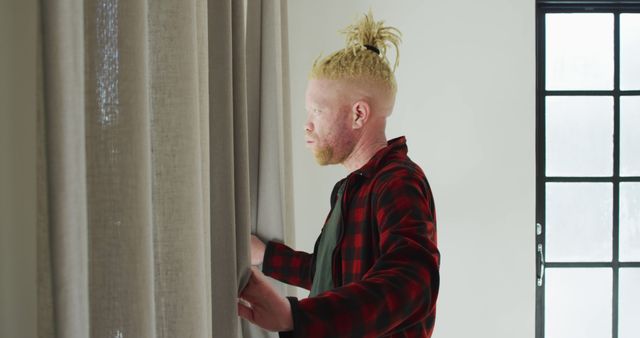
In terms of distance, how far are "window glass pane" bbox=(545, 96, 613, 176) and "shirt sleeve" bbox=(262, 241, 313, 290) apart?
1.64m

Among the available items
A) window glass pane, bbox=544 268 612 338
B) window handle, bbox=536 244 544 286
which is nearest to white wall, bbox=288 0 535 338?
window handle, bbox=536 244 544 286

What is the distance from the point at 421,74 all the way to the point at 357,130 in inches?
51.8

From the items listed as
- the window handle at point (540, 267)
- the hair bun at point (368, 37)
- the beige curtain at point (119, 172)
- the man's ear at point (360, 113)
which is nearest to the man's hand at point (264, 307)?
the beige curtain at point (119, 172)

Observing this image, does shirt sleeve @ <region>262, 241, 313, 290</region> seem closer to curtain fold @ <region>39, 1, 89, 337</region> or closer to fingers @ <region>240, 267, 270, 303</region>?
fingers @ <region>240, 267, 270, 303</region>

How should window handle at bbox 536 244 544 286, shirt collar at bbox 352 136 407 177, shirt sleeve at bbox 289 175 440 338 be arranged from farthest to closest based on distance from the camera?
window handle at bbox 536 244 544 286
shirt collar at bbox 352 136 407 177
shirt sleeve at bbox 289 175 440 338

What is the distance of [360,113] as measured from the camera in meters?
1.23

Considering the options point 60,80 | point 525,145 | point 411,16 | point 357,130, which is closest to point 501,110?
point 525,145

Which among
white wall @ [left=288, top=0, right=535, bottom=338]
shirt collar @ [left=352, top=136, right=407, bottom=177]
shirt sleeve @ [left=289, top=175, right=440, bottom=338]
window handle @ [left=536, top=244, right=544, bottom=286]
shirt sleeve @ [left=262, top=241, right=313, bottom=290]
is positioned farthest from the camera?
window handle @ [left=536, top=244, right=544, bottom=286]

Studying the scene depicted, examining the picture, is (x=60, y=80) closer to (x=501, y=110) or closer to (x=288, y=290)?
(x=288, y=290)

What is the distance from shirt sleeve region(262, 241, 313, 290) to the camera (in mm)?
1351

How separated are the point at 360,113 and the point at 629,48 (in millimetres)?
1887

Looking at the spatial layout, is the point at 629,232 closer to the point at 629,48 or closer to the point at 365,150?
the point at 629,48

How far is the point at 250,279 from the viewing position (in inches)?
36.1

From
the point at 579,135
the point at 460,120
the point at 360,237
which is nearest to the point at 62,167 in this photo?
the point at 360,237
